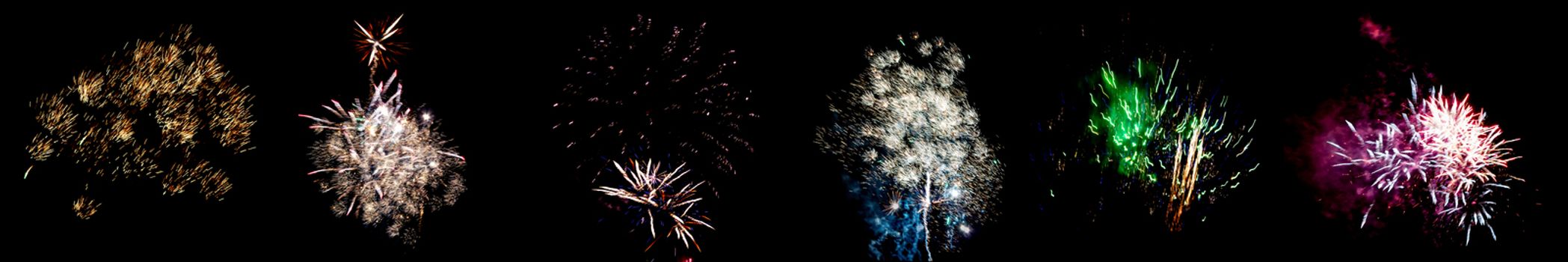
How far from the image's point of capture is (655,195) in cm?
319

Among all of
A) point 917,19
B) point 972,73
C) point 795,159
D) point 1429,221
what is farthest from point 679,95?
point 1429,221

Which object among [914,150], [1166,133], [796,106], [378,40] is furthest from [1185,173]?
[378,40]

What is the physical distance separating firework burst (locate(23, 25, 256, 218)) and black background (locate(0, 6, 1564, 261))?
0.09m

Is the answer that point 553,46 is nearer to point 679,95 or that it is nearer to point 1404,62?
point 679,95

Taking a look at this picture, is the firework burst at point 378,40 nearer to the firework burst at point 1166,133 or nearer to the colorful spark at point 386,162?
the colorful spark at point 386,162

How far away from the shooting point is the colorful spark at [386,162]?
9.87 ft

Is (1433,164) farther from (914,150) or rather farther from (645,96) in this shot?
(645,96)

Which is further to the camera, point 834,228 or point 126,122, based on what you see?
point 834,228

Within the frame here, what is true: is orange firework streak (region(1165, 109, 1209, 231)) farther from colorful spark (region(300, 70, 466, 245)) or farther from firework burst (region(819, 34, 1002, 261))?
colorful spark (region(300, 70, 466, 245))

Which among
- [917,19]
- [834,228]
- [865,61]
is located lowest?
[834,228]

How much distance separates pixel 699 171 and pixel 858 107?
3.82 ft

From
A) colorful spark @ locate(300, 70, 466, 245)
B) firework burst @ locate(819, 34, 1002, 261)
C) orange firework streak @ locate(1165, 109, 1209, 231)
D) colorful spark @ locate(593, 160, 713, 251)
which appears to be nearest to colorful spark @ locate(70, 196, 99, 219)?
colorful spark @ locate(300, 70, 466, 245)

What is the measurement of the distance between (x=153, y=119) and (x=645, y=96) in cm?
238

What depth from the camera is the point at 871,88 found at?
3.70 meters
